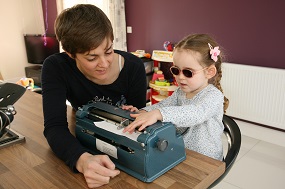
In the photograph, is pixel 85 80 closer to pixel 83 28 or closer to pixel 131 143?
pixel 83 28

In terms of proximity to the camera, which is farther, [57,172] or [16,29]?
[16,29]

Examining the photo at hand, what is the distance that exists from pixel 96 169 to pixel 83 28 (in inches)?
22.1

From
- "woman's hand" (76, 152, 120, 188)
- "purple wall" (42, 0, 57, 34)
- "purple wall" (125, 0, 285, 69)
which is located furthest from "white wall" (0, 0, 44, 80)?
"woman's hand" (76, 152, 120, 188)

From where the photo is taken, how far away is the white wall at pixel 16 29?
17.0 ft

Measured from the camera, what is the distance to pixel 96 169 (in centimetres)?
84

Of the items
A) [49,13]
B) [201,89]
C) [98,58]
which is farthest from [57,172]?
[49,13]

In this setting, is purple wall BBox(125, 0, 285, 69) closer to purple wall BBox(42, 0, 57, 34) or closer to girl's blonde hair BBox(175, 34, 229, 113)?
girl's blonde hair BBox(175, 34, 229, 113)

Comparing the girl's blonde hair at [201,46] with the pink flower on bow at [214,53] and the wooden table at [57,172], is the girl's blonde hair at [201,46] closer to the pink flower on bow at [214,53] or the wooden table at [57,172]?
the pink flower on bow at [214,53]

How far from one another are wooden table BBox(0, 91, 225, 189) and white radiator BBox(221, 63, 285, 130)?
2.15m

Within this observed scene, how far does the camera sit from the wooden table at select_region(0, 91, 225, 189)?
2.74 ft

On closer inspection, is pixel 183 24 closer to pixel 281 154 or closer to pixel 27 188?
pixel 281 154

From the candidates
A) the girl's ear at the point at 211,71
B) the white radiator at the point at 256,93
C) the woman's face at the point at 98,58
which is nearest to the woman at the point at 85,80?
the woman's face at the point at 98,58

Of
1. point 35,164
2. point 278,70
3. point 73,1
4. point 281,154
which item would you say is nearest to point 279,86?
point 278,70

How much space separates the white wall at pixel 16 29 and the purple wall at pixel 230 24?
2691 mm
